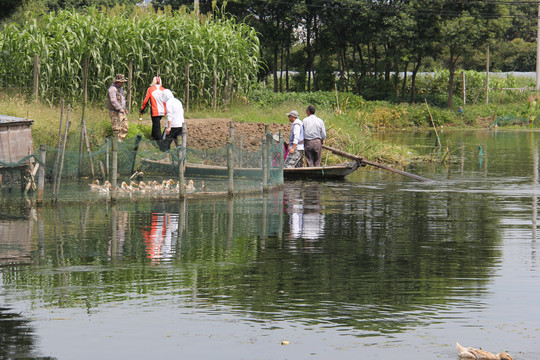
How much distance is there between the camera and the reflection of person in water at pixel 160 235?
13.2 meters

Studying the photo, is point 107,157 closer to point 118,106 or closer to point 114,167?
point 118,106

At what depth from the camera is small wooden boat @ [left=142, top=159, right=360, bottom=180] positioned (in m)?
21.8

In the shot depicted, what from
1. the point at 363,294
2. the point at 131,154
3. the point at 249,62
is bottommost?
the point at 363,294

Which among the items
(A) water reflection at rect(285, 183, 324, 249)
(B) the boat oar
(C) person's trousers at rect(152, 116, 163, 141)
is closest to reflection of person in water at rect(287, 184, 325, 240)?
(A) water reflection at rect(285, 183, 324, 249)

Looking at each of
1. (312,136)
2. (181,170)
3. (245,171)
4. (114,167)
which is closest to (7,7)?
(114,167)

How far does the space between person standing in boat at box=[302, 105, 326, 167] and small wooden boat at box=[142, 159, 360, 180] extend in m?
0.45

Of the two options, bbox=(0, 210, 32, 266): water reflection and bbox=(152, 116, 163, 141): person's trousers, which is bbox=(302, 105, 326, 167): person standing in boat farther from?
bbox=(0, 210, 32, 266): water reflection

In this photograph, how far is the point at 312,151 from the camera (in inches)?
953

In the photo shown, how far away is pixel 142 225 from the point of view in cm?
1594

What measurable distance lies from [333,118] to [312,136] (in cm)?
996

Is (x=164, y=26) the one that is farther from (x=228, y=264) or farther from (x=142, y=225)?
(x=228, y=264)

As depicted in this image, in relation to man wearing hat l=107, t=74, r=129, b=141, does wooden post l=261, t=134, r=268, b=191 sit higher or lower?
lower

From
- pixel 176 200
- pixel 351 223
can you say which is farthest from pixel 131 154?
pixel 351 223

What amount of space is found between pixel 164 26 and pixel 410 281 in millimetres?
22634
